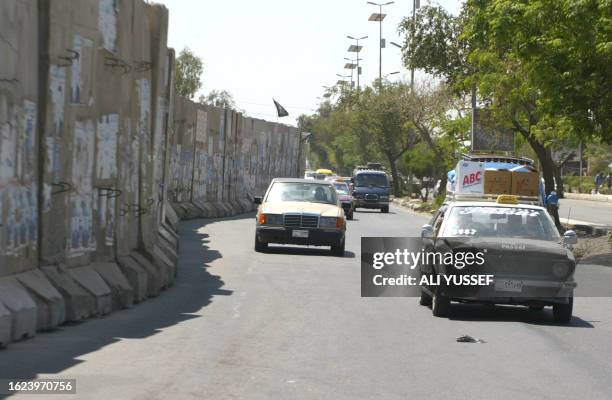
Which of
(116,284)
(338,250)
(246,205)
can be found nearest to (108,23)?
(116,284)

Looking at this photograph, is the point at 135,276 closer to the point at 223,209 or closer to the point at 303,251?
the point at 303,251

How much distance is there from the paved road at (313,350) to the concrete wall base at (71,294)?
0.24 metres

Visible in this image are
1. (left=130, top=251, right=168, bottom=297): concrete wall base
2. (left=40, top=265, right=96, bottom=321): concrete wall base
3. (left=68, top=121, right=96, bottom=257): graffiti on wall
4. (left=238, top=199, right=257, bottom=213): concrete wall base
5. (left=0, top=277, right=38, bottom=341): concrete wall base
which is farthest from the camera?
(left=238, top=199, right=257, bottom=213): concrete wall base

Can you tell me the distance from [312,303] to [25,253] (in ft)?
16.4

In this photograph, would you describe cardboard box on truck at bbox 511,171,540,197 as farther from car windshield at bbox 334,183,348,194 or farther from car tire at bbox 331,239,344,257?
car windshield at bbox 334,183,348,194

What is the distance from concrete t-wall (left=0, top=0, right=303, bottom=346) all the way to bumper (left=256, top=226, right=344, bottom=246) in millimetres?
3748

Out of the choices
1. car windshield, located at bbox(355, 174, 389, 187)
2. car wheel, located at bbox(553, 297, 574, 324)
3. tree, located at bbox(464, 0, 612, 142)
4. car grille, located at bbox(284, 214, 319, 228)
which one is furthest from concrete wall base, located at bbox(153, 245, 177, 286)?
car windshield, located at bbox(355, 174, 389, 187)

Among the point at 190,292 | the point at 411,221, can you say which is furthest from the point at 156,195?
the point at 411,221

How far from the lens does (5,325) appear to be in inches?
442

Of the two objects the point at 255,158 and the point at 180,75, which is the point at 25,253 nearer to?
the point at 255,158

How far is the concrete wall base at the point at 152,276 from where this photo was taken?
17.1m

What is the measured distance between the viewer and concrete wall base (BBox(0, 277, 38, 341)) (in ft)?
37.8

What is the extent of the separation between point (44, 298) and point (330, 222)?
47.1ft

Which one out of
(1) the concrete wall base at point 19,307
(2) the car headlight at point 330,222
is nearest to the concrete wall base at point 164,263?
(1) the concrete wall base at point 19,307
